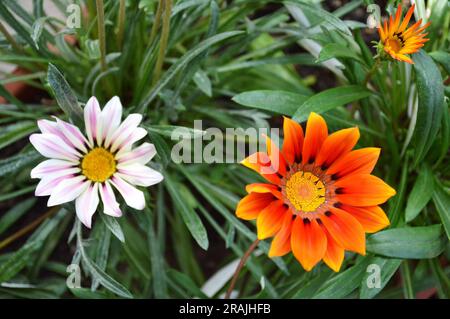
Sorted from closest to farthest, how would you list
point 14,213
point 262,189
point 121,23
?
point 262,189
point 121,23
point 14,213

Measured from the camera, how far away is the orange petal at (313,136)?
74cm

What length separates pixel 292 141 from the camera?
76 cm

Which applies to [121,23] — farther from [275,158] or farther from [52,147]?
[275,158]

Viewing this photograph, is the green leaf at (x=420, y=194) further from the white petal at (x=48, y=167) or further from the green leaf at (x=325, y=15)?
→ the white petal at (x=48, y=167)

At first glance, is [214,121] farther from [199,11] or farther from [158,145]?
[158,145]

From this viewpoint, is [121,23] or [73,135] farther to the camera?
[121,23]

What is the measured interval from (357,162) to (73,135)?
1.25 ft

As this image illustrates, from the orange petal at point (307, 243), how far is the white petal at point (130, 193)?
8.0 inches

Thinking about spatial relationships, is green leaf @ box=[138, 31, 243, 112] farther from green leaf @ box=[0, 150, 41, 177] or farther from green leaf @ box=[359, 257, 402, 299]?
green leaf @ box=[359, 257, 402, 299]

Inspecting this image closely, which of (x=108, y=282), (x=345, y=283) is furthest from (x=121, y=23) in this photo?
(x=345, y=283)

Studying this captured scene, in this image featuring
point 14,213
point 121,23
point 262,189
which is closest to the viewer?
point 262,189

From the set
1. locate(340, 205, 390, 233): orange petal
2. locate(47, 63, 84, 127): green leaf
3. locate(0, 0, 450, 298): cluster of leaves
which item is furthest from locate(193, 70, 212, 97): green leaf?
locate(340, 205, 390, 233): orange petal

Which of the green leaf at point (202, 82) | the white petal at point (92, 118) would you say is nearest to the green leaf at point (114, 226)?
the white petal at point (92, 118)
